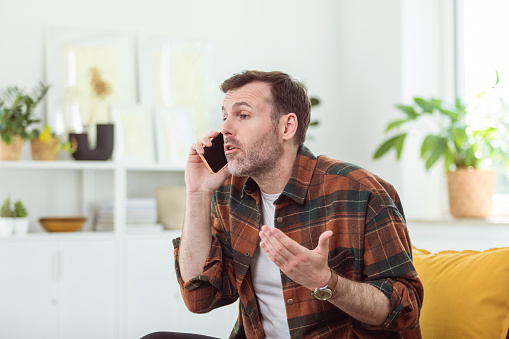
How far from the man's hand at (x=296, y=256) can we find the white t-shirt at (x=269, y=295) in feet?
1.22

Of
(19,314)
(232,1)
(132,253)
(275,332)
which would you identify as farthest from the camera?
(232,1)

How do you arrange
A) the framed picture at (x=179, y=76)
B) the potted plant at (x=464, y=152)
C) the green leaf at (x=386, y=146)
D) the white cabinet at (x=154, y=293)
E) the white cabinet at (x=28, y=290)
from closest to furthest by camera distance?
1. the white cabinet at (x=28, y=290)
2. the potted plant at (x=464, y=152)
3. the white cabinet at (x=154, y=293)
4. the green leaf at (x=386, y=146)
5. the framed picture at (x=179, y=76)

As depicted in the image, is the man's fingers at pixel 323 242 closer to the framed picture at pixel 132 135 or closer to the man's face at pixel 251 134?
the man's face at pixel 251 134

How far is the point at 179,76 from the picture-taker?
383 centimetres

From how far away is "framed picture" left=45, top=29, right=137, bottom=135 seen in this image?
3568mm

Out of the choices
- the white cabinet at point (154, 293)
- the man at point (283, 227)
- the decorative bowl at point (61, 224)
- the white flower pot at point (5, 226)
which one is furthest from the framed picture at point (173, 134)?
the man at point (283, 227)

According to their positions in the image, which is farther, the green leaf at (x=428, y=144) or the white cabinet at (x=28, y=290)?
the green leaf at (x=428, y=144)

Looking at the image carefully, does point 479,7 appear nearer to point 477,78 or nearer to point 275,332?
point 477,78

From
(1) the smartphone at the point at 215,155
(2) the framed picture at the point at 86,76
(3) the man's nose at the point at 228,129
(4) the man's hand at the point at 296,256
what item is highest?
(2) the framed picture at the point at 86,76

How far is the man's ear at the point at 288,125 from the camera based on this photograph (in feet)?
6.10

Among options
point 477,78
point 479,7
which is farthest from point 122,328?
point 479,7

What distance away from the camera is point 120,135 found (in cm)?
363

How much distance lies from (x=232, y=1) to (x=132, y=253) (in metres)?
1.75

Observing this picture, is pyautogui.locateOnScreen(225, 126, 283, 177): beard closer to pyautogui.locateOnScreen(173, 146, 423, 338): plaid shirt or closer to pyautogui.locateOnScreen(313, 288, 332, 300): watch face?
pyautogui.locateOnScreen(173, 146, 423, 338): plaid shirt
